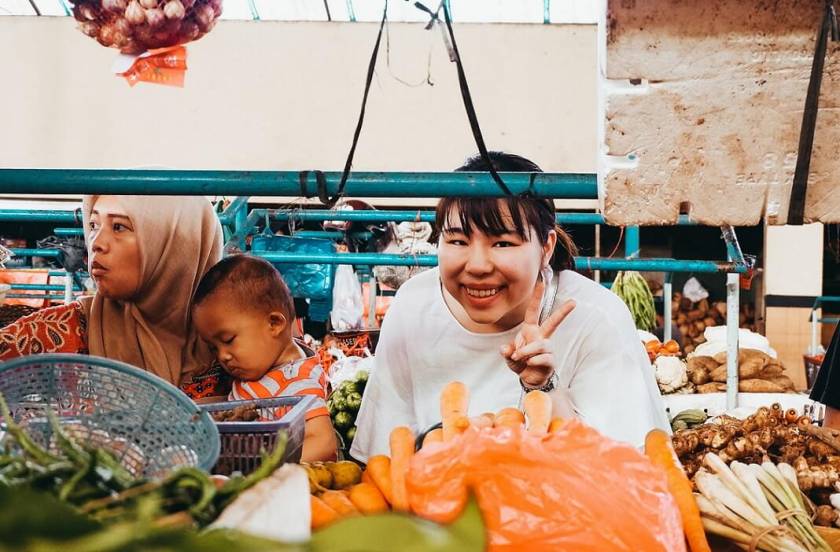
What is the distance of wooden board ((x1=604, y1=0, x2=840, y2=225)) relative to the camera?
160cm

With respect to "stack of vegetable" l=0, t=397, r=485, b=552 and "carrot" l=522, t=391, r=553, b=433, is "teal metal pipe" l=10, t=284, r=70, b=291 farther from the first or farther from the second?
"carrot" l=522, t=391, r=553, b=433

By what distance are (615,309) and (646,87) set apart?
1.08 metres

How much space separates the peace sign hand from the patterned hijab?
4.13 ft

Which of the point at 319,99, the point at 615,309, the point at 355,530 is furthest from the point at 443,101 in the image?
the point at 355,530

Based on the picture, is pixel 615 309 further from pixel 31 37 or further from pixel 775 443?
pixel 31 37

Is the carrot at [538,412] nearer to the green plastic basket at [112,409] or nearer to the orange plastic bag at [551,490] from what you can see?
the orange plastic bag at [551,490]

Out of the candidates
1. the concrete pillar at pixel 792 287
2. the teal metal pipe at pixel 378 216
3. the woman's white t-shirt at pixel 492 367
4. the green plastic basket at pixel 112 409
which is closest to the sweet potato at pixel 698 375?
the teal metal pipe at pixel 378 216

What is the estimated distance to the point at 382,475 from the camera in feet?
5.62

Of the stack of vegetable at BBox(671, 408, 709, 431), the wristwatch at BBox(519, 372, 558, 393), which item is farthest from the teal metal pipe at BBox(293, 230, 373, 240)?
the wristwatch at BBox(519, 372, 558, 393)

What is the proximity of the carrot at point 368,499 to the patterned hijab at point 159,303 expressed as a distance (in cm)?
122

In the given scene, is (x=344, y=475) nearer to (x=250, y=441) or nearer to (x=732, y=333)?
(x=250, y=441)

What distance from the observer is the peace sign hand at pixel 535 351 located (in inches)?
77.8

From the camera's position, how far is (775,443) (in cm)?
270

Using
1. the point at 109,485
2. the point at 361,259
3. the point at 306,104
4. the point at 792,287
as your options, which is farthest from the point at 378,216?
the point at 792,287
